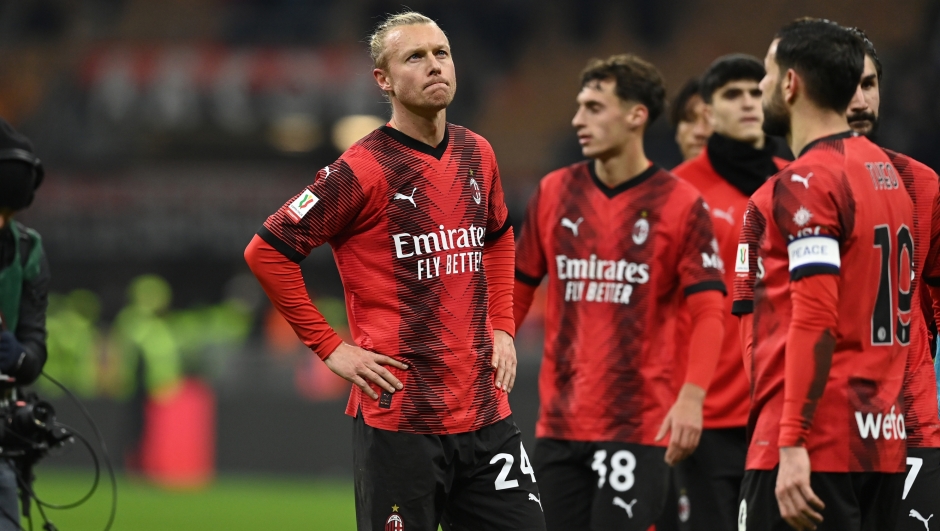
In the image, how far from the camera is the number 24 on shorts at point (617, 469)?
562cm

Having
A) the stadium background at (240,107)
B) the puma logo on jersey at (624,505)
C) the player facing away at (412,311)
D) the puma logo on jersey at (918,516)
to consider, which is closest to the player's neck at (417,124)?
the player facing away at (412,311)

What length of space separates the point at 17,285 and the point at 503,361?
2115 millimetres

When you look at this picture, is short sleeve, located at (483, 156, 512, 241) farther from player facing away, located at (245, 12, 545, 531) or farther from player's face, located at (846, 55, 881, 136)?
player's face, located at (846, 55, 881, 136)

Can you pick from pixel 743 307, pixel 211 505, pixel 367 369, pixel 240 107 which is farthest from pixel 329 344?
pixel 240 107

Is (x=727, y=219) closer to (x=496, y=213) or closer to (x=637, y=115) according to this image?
(x=637, y=115)

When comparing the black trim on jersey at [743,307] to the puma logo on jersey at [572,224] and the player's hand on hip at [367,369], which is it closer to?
the player's hand on hip at [367,369]

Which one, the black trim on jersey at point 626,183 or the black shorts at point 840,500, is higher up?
the black trim on jersey at point 626,183

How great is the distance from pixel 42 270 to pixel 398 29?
6.60 feet

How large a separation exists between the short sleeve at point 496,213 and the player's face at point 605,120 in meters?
1.14

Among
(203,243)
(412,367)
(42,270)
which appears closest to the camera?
(412,367)

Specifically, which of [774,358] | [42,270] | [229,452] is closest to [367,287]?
[774,358]

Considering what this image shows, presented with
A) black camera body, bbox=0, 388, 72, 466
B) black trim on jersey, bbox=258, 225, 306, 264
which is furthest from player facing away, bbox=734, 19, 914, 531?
black camera body, bbox=0, 388, 72, 466

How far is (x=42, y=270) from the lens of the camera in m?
5.57

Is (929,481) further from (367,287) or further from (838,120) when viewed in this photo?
(367,287)
